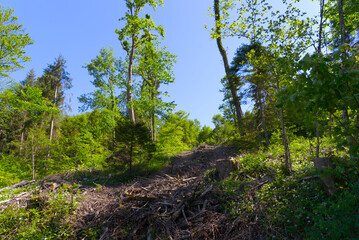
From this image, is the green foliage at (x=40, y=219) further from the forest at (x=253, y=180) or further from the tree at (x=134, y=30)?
the tree at (x=134, y=30)

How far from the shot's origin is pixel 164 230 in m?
4.02

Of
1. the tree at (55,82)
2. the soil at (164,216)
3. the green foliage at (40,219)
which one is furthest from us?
the tree at (55,82)

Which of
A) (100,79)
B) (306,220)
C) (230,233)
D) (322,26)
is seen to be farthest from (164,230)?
(100,79)

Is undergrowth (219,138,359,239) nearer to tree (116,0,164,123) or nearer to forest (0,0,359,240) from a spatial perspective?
forest (0,0,359,240)

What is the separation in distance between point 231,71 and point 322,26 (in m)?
7.48

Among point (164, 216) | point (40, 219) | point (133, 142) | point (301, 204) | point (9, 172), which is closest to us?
point (301, 204)

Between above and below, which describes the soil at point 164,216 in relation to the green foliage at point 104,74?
below

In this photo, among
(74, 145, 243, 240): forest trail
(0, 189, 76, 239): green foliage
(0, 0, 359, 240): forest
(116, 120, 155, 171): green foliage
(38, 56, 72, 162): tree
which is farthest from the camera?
(38, 56, 72, 162): tree

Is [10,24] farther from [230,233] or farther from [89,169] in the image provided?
[230,233]

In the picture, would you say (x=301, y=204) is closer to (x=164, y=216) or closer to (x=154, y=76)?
(x=164, y=216)

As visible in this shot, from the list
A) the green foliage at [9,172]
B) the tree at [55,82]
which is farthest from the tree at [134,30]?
the tree at [55,82]

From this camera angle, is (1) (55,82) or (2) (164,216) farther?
(1) (55,82)

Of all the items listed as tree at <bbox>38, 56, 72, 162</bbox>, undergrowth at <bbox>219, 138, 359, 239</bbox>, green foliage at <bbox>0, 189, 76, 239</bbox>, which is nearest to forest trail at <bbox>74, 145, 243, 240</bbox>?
green foliage at <bbox>0, 189, 76, 239</bbox>

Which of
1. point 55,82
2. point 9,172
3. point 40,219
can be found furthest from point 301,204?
point 55,82
